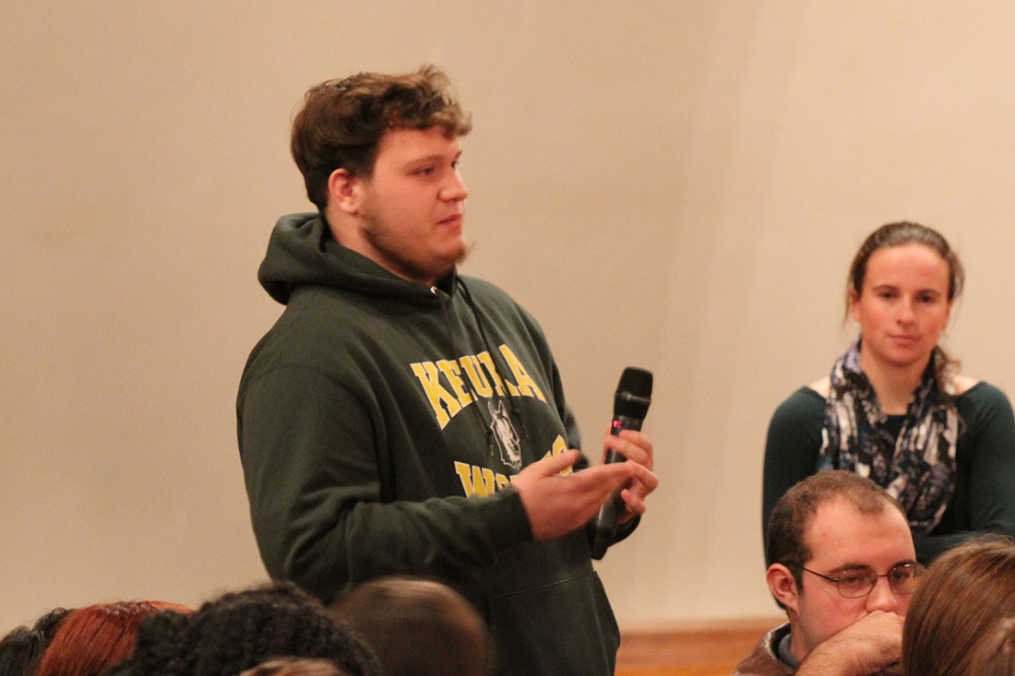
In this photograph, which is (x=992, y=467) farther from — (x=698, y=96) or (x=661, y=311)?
(x=698, y=96)

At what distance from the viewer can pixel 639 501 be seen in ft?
6.35

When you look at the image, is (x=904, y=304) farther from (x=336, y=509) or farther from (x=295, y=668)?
(x=295, y=668)

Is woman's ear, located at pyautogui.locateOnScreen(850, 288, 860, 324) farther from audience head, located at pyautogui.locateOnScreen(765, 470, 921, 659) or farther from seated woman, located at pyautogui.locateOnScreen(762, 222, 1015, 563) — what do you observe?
audience head, located at pyautogui.locateOnScreen(765, 470, 921, 659)

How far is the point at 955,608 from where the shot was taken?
49.6 inches

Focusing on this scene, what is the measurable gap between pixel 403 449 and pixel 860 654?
705 mm

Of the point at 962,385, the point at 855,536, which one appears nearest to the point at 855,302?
the point at 962,385

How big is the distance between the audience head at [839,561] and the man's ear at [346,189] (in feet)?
2.84

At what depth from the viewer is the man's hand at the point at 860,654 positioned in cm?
164

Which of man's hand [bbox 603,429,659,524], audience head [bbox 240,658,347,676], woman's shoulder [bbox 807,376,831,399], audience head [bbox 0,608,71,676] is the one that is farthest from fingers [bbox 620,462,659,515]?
audience head [bbox 240,658,347,676]

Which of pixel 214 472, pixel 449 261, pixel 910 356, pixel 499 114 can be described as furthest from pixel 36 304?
pixel 910 356

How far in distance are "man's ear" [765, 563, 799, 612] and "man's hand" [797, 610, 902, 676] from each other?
0.61 ft

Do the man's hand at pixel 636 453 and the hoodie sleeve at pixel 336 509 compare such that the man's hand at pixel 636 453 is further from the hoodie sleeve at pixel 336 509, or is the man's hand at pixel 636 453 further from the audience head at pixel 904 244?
the audience head at pixel 904 244

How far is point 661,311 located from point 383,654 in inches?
106

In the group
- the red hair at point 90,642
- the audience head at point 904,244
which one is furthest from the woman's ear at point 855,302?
the red hair at point 90,642
